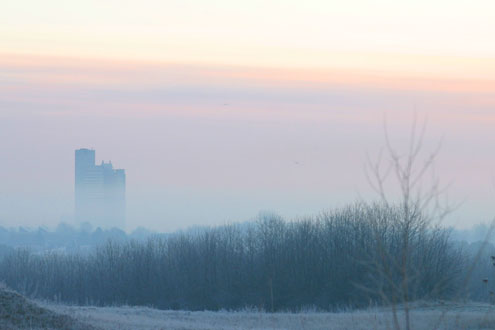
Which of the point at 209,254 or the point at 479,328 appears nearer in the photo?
the point at 479,328

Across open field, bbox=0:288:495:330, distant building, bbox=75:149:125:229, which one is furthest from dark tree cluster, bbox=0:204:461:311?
distant building, bbox=75:149:125:229

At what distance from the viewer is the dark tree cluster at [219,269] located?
55344mm

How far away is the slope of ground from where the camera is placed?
16672 mm

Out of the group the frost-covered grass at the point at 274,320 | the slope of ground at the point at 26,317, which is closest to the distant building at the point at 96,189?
the frost-covered grass at the point at 274,320

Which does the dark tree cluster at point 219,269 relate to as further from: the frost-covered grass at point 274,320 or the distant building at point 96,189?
the distant building at point 96,189

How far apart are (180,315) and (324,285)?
28.1 m

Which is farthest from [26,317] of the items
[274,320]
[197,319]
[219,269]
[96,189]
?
[96,189]

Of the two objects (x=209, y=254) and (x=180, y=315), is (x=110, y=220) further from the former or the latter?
(x=180, y=315)

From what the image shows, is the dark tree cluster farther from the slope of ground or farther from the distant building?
the distant building

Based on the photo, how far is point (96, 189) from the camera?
628 ft

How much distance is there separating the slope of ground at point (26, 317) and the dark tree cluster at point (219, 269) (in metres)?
34.7

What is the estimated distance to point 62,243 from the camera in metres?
135

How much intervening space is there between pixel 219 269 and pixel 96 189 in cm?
13838

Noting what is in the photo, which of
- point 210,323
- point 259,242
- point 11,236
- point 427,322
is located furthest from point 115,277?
point 11,236
